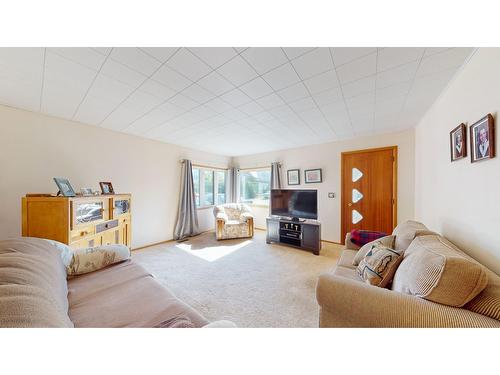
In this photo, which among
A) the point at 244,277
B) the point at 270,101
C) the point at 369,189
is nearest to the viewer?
the point at 270,101

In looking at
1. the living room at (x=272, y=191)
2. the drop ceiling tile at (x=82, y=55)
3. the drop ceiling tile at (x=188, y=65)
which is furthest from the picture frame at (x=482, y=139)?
the drop ceiling tile at (x=82, y=55)

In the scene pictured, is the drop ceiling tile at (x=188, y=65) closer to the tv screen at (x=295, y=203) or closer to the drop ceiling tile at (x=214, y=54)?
the drop ceiling tile at (x=214, y=54)

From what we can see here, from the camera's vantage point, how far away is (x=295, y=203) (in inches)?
142

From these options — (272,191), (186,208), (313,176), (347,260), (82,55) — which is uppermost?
(82,55)

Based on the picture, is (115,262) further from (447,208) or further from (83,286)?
(447,208)

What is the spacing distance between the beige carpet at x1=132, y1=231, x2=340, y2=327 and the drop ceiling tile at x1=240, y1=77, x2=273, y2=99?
7.14ft

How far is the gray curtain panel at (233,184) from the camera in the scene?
5242 millimetres

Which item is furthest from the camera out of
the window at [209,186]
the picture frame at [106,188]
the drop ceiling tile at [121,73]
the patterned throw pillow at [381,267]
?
the window at [209,186]

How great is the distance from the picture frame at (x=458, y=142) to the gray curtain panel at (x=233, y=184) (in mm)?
4308

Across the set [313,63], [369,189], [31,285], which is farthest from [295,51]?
[369,189]

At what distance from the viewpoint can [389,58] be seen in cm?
132

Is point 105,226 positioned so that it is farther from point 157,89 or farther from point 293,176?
point 293,176

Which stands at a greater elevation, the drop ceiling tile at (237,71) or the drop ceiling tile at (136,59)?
the drop ceiling tile at (237,71)

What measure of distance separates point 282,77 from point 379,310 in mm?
1798
